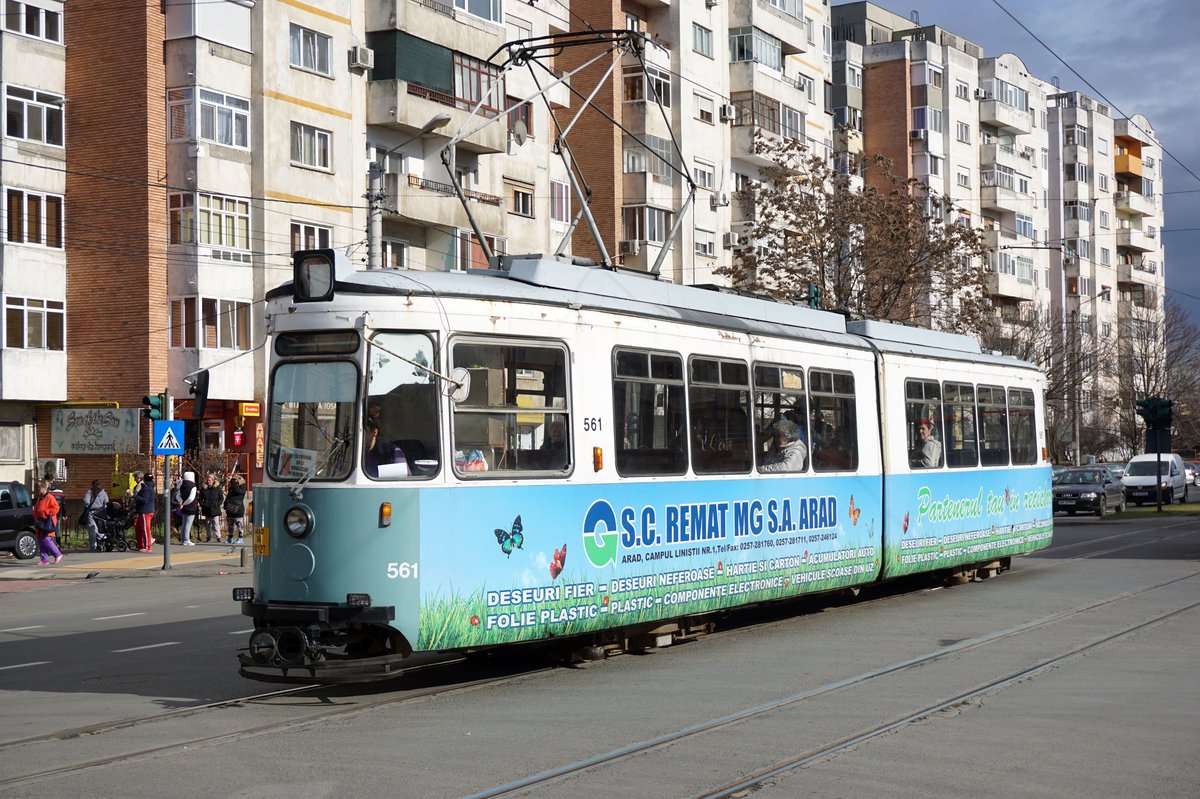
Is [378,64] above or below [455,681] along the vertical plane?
above

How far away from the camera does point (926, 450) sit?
1745 centimetres

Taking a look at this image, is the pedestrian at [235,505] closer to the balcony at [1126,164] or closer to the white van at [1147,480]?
the white van at [1147,480]

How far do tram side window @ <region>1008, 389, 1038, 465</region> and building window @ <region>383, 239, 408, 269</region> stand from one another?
23.4 metres

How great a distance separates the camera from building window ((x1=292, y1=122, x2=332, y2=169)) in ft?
127

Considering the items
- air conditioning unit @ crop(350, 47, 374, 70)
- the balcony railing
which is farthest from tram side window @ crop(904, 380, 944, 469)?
air conditioning unit @ crop(350, 47, 374, 70)

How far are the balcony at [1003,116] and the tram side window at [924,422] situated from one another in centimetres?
6305

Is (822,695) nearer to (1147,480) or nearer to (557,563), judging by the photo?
(557,563)

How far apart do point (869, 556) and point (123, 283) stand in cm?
2575

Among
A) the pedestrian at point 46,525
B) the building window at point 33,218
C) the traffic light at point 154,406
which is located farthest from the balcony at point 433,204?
the traffic light at point 154,406

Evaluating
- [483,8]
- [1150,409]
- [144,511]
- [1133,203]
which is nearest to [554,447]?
[144,511]

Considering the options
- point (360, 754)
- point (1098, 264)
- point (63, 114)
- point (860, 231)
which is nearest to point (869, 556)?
point (360, 754)

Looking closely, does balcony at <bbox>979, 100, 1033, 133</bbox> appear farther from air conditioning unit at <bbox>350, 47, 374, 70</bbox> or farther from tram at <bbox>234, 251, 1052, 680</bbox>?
tram at <bbox>234, 251, 1052, 680</bbox>

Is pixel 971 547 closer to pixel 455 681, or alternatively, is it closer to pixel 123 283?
pixel 455 681

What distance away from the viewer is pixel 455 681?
11.3 metres
